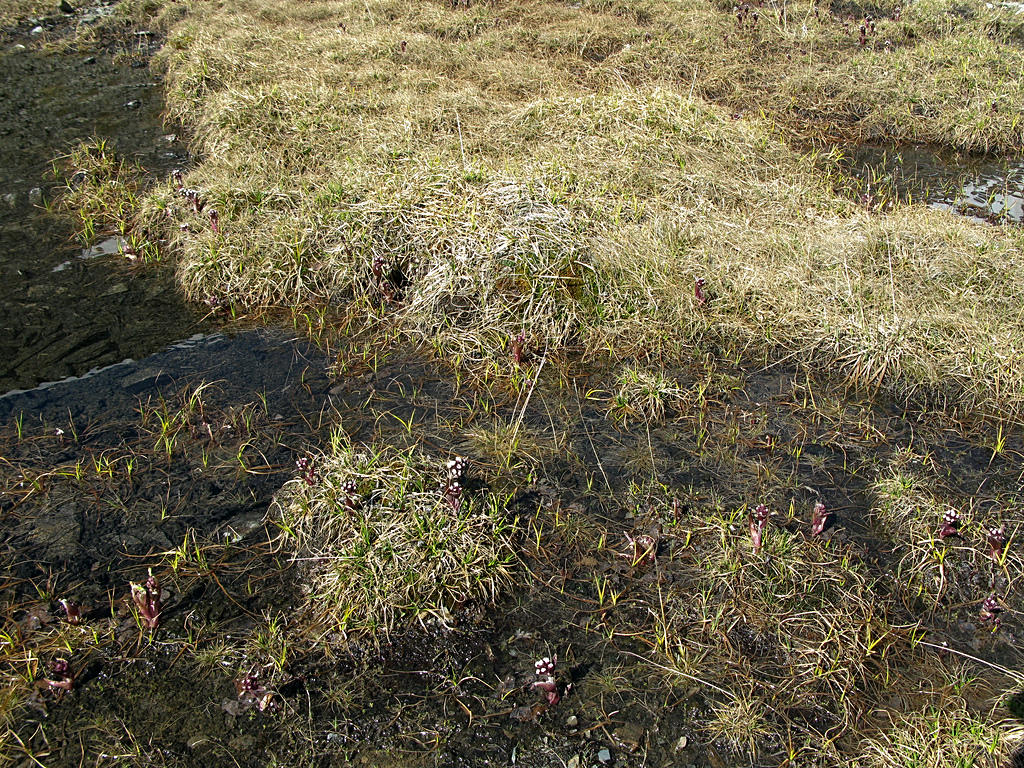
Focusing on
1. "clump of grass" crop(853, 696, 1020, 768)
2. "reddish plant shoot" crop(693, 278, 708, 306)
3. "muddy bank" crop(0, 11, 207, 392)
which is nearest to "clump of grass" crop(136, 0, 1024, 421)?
"reddish plant shoot" crop(693, 278, 708, 306)

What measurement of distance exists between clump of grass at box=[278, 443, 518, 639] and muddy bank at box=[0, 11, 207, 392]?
232 centimetres

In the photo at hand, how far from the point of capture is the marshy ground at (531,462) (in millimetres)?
3350

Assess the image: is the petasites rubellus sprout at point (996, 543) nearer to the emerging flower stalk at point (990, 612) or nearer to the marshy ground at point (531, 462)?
the marshy ground at point (531, 462)

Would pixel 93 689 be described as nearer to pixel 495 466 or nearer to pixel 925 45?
pixel 495 466

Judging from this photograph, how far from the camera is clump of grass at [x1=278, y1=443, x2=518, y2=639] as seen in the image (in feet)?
12.2

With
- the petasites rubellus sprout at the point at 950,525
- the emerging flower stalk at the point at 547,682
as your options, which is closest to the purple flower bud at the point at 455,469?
the emerging flower stalk at the point at 547,682

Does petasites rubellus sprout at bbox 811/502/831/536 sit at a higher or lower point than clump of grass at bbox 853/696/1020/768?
higher

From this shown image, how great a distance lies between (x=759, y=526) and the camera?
12.9 feet

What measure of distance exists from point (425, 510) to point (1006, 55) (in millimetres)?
9663

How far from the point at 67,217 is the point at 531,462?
557 centimetres

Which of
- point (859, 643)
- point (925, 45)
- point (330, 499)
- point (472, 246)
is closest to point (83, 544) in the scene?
point (330, 499)

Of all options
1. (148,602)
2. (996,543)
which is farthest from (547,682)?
(996,543)

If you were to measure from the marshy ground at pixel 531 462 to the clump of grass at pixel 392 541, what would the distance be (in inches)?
0.8

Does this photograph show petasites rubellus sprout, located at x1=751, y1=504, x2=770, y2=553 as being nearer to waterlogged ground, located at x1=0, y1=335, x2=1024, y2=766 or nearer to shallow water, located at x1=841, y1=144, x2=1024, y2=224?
waterlogged ground, located at x1=0, y1=335, x2=1024, y2=766
